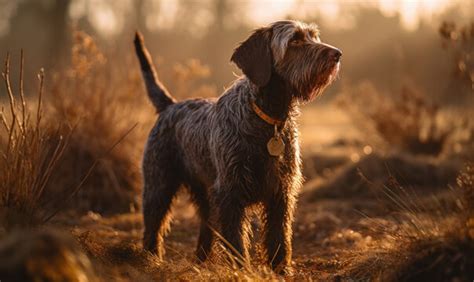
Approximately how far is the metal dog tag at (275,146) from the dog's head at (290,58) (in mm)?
436

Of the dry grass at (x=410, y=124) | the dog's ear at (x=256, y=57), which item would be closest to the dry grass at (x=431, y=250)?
the dog's ear at (x=256, y=57)

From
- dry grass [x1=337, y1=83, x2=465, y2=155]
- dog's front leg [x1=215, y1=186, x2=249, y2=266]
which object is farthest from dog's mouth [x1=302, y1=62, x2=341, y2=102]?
dry grass [x1=337, y1=83, x2=465, y2=155]

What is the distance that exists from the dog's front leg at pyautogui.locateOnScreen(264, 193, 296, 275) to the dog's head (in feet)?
2.93

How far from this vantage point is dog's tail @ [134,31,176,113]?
21.7 ft

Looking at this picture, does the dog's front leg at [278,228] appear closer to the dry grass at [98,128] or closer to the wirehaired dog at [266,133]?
the wirehaired dog at [266,133]

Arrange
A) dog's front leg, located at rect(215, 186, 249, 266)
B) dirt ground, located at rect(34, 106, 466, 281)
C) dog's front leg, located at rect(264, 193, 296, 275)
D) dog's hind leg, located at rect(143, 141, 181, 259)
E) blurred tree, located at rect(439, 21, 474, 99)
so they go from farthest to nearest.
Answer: blurred tree, located at rect(439, 21, 474, 99)
dog's hind leg, located at rect(143, 141, 181, 259)
dog's front leg, located at rect(264, 193, 296, 275)
dog's front leg, located at rect(215, 186, 249, 266)
dirt ground, located at rect(34, 106, 466, 281)

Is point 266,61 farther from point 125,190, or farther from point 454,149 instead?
point 454,149

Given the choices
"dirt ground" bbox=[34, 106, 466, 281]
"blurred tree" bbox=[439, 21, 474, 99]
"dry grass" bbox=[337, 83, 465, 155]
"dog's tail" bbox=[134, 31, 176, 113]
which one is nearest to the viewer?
"dirt ground" bbox=[34, 106, 466, 281]

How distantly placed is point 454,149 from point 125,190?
602 cm

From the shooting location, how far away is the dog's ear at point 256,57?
4938 millimetres

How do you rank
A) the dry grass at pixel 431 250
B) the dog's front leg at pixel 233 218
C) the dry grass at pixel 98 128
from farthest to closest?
the dry grass at pixel 98 128
the dog's front leg at pixel 233 218
the dry grass at pixel 431 250

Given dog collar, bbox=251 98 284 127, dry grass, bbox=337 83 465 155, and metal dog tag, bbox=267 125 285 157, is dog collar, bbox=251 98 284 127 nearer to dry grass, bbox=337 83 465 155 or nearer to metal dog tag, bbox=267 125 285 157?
metal dog tag, bbox=267 125 285 157

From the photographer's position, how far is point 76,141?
8.57 metres

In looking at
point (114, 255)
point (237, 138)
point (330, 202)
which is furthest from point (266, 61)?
point (330, 202)
